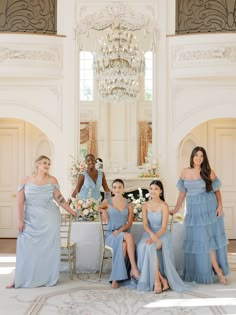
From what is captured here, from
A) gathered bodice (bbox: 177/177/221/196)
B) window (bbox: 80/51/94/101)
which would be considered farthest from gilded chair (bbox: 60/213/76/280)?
window (bbox: 80/51/94/101)

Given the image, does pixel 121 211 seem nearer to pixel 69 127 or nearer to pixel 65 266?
pixel 65 266

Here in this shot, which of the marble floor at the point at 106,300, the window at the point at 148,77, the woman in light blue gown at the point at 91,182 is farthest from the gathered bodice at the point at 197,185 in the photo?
the window at the point at 148,77

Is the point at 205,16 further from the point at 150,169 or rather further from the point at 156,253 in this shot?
the point at 156,253

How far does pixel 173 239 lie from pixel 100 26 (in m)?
5.41

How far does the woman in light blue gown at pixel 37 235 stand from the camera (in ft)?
21.9

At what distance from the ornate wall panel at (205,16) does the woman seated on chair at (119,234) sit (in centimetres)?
520

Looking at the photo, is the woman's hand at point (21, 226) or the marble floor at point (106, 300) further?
the woman's hand at point (21, 226)

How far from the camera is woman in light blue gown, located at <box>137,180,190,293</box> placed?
253 inches

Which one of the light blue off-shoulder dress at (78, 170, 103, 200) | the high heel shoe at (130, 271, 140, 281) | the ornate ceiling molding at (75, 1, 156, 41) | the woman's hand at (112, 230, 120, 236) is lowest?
the high heel shoe at (130, 271, 140, 281)

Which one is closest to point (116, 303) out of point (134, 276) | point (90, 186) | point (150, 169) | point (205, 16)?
point (134, 276)

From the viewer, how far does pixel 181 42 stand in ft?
35.5

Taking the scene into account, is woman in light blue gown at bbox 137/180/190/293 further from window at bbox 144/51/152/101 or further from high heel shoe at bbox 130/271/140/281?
window at bbox 144/51/152/101

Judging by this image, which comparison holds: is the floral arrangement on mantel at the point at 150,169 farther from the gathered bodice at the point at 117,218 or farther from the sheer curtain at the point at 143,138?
the gathered bodice at the point at 117,218

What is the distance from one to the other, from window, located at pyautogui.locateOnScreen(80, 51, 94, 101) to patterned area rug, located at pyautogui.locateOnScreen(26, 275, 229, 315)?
538cm
